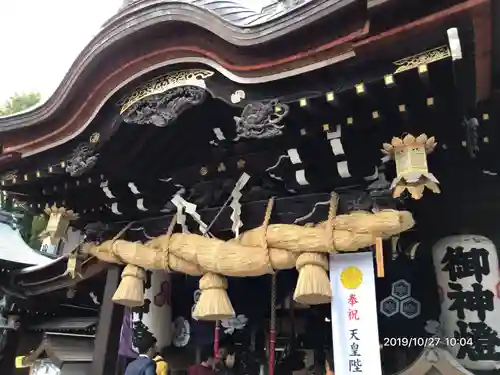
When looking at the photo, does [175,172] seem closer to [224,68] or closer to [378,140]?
[224,68]

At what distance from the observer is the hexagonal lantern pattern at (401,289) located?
4.84 m

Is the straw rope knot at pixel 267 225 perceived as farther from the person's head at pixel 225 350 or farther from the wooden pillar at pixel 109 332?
the wooden pillar at pixel 109 332

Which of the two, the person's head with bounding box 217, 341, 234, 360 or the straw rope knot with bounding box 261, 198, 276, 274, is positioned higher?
the straw rope knot with bounding box 261, 198, 276, 274

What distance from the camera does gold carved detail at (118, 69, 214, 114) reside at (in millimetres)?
4262

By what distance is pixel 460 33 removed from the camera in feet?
9.84

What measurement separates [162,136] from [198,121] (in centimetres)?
55

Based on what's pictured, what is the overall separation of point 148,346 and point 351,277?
2.63 metres

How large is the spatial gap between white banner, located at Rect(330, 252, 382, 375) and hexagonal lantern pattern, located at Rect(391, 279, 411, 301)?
Result: 3.75ft

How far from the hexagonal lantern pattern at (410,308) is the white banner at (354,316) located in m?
1.13

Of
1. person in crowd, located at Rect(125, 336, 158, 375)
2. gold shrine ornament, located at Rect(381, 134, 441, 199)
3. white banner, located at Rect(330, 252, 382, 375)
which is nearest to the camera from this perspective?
gold shrine ornament, located at Rect(381, 134, 441, 199)

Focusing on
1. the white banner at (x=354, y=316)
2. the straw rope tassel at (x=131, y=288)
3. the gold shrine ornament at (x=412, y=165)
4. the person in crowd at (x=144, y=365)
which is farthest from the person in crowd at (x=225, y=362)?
the gold shrine ornament at (x=412, y=165)

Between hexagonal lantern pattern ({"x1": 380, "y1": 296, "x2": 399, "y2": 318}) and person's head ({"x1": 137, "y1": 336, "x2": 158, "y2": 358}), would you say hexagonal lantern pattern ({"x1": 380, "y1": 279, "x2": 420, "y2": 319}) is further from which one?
person's head ({"x1": 137, "y1": 336, "x2": 158, "y2": 358})

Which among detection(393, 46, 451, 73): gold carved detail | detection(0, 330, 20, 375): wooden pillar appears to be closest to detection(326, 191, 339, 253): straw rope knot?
detection(393, 46, 451, 73): gold carved detail

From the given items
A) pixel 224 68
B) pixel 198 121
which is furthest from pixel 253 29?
pixel 198 121
